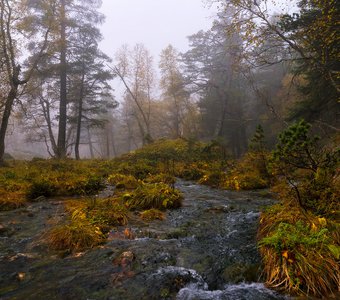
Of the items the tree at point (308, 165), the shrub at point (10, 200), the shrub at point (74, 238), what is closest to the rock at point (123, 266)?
the shrub at point (74, 238)

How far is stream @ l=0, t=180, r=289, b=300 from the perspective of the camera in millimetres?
3436

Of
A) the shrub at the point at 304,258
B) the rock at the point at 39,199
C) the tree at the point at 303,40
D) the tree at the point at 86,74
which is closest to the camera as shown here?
the shrub at the point at 304,258

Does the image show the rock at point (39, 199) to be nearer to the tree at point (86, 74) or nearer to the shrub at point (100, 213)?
the shrub at point (100, 213)

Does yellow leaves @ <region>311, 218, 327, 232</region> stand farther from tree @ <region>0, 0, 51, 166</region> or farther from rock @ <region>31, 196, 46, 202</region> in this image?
tree @ <region>0, 0, 51, 166</region>

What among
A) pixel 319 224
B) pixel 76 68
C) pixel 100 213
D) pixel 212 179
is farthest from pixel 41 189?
pixel 76 68

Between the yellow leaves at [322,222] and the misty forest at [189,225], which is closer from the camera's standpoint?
the misty forest at [189,225]

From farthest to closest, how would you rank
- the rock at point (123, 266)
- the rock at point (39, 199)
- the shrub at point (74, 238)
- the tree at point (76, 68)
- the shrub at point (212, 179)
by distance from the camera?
the tree at point (76, 68) < the shrub at point (212, 179) < the rock at point (39, 199) < the shrub at point (74, 238) < the rock at point (123, 266)

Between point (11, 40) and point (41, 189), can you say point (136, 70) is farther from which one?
point (41, 189)

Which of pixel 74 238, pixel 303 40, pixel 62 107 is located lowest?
pixel 74 238

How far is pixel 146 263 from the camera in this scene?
412 cm

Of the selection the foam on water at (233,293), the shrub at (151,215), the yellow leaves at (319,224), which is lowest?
the foam on water at (233,293)

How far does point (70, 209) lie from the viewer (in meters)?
6.61

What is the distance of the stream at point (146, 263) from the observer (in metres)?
3.44

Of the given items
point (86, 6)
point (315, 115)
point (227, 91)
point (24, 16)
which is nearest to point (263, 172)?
point (315, 115)
